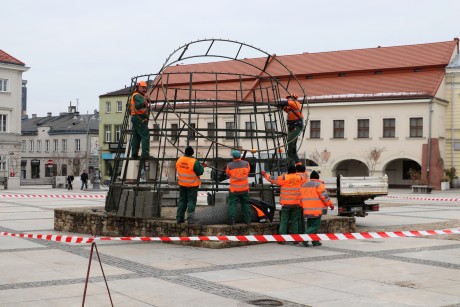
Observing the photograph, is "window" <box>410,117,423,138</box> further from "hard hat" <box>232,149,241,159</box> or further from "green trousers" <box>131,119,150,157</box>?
"hard hat" <box>232,149,241,159</box>

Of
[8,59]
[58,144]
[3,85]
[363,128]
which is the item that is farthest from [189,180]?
[58,144]

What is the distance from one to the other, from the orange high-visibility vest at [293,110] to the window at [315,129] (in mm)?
39300

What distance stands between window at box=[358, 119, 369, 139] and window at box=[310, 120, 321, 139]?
3563 millimetres

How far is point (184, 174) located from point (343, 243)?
3746 millimetres

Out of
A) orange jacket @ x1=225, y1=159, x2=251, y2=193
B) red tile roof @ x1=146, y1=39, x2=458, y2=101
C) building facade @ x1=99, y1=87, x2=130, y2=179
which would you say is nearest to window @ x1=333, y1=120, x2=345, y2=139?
red tile roof @ x1=146, y1=39, x2=458, y2=101

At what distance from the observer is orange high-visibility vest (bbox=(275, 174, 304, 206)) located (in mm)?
13320

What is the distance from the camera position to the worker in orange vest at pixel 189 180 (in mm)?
Result: 12883

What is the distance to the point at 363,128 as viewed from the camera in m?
52.7

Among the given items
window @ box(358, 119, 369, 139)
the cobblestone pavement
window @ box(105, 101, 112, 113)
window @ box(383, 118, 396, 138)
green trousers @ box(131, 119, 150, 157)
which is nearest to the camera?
the cobblestone pavement

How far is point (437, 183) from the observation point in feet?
164

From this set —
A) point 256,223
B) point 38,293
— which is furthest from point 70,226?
point 38,293

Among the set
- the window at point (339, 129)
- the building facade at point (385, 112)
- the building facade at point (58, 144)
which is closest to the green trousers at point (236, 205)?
the building facade at point (385, 112)

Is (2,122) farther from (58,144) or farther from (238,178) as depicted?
(238,178)

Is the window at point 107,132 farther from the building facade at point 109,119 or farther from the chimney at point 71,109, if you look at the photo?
the chimney at point 71,109
